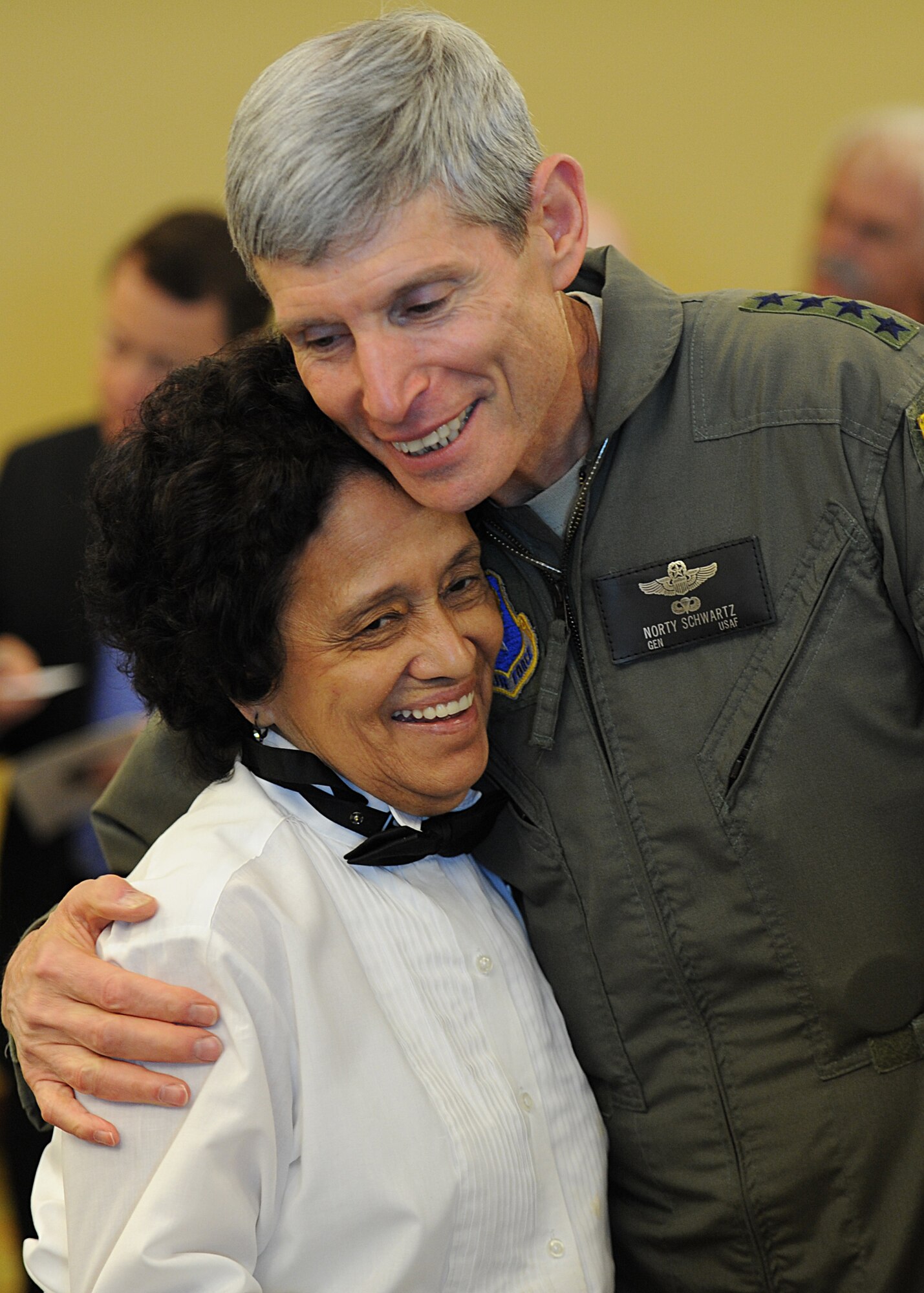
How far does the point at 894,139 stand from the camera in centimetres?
371

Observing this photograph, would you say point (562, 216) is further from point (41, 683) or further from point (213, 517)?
point (41, 683)

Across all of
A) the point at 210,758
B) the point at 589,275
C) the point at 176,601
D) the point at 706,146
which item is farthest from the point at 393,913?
the point at 706,146

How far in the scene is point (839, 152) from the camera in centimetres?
382

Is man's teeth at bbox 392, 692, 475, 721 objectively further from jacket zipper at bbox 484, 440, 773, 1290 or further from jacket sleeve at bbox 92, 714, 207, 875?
jacket sleeve at bbox 92, 714, 207, 875

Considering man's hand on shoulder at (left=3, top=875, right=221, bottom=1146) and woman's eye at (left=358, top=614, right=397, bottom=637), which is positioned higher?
woman's eye at (left=358, top=614, right=397, bottom=637)

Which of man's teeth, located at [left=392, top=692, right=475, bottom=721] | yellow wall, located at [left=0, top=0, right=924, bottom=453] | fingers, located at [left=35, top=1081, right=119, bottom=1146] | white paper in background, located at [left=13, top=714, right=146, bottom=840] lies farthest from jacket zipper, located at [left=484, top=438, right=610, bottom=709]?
yellow wall, located at [left=0, top=0, right=924, bottom=453]

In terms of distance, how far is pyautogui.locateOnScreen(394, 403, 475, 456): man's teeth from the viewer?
5.08 feet

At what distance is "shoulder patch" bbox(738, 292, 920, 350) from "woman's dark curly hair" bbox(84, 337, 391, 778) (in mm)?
539

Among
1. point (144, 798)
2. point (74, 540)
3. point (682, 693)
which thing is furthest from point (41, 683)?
point (682, 693)

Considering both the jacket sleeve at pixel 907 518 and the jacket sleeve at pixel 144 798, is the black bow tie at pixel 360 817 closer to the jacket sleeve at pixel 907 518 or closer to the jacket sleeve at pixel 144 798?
the jacket sleeve at pixel 144 798

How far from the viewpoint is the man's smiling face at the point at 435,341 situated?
4.74 ft

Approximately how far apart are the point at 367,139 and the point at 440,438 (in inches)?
12.8

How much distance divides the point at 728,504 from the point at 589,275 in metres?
0.40

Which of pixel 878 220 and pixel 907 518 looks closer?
pixel 907 518
